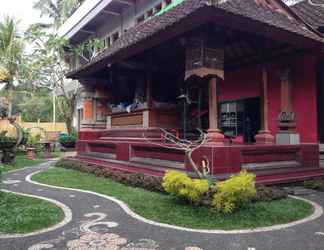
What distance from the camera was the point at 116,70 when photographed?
10.5 m

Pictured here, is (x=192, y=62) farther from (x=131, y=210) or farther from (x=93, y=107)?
(x=93, y=107)

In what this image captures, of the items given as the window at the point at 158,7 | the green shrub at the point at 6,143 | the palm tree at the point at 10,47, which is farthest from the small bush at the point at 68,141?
the window at the point at 158,7

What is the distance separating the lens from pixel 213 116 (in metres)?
6.47

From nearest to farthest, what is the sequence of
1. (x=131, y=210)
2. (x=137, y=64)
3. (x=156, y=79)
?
(x=131, y=210) → (x=137, y=64) → (x=156, y=79)

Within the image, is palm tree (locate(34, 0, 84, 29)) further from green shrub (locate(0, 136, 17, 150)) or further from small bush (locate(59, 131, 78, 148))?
green shrub (locate(0, 136, 17, 150))

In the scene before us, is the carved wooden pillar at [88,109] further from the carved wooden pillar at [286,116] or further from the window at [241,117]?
the carved wooden pillar at [286,116]

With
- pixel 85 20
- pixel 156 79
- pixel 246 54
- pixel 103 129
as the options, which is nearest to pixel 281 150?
pixel 246 54

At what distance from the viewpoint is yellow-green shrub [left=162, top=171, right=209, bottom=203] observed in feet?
15.5

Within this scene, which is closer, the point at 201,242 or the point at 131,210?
the point at 201,242

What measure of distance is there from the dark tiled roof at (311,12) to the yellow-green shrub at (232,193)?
5393 millimetres

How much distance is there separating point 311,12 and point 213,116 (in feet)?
15.2

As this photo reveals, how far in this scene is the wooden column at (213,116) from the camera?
627cm

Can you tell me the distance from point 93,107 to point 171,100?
306 cm

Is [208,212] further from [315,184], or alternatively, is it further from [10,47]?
[10,47]
